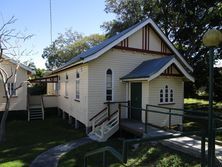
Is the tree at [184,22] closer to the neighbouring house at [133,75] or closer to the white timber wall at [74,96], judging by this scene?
the neighbouring house at [133,75]

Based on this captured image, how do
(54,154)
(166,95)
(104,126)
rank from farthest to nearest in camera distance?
Result: 1. (166,95)
2. (104,126)
3. (54,154)

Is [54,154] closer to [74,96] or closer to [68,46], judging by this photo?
[74,96]

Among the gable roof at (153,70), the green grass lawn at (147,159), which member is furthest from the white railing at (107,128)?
the gable roof at (153,70)

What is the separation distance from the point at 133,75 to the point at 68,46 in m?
38.8

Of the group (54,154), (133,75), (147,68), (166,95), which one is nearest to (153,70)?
(147,68)

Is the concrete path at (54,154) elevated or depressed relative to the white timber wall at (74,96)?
depressed

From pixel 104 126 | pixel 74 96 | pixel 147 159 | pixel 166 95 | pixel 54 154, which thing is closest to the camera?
pixel 147 159

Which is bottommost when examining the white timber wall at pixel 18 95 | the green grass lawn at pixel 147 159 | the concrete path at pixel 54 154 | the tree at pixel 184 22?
the concrete path at pixel 54 154

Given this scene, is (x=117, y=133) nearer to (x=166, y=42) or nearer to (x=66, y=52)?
(x=166, y=42)

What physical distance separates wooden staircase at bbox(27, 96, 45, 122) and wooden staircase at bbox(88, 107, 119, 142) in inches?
334

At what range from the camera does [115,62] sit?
590 inches

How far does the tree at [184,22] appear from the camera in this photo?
2200 cm

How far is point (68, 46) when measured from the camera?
168 feet

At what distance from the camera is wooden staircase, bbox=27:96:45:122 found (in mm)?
21369
